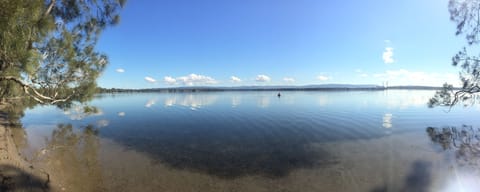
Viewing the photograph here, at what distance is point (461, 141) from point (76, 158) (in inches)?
802

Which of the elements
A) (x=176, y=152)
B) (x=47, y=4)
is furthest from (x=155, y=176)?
(x=47, y=4)

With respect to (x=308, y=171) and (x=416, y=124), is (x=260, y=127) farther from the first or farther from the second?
(x=416, y=124)

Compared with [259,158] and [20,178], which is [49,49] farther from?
[259,158]

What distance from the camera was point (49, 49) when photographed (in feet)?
24.9

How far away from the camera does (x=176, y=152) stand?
38.7 ft

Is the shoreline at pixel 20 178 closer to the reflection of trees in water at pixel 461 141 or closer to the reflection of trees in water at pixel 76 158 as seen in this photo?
the reflection of trees in water at pixel 76 158

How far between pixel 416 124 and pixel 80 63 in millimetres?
23314

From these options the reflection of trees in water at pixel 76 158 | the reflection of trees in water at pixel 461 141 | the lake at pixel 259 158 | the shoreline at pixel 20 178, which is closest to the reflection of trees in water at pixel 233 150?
the lake at pixel 259 158

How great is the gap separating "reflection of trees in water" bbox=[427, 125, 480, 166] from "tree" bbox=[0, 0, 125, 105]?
1534 cm

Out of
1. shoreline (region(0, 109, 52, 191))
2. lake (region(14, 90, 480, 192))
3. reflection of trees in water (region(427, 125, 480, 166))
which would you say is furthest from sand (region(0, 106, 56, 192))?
reflection of trees in water (region(427, 125, 480, 166))

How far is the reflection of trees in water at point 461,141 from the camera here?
10652mm

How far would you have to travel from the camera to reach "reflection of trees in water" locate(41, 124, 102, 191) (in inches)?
311

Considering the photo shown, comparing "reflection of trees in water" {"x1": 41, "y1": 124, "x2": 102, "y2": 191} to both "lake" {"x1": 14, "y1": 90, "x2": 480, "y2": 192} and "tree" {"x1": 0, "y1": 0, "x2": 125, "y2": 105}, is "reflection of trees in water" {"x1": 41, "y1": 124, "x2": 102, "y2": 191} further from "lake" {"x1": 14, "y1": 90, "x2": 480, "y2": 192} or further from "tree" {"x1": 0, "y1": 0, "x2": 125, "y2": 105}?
"tree" {"x1": 0, "y1": 0, "x2": 125, "y2": 105}

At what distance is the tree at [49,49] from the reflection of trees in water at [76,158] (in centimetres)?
264
